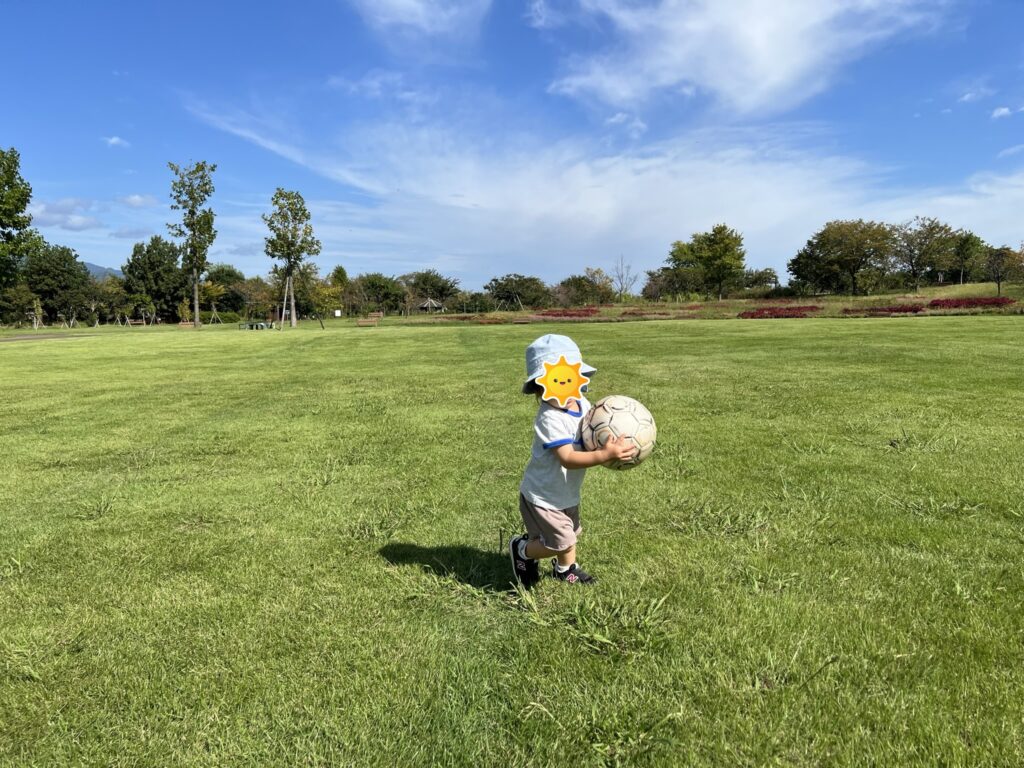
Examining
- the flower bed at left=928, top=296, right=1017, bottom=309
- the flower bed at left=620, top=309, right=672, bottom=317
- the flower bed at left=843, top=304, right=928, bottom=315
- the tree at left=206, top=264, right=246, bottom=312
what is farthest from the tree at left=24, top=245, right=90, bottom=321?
the flower bed at left=928, top=296, right=1017, bottom=309

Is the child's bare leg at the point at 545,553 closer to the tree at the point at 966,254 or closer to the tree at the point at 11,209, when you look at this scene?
the tree at the point at 11,209

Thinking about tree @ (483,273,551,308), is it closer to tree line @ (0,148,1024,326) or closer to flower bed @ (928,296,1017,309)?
tree line @ (0,148,1024,326)

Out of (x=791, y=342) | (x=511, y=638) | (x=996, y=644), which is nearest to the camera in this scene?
(x=996, y=644)

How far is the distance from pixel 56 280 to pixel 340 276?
41131 mm

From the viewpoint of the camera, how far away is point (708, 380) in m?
12.3

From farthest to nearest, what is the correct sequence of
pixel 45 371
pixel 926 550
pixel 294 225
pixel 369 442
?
pixel 294 225 < pixel 45 371 < pixel 369 442 < pixel 926 550

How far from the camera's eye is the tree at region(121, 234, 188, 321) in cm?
9075

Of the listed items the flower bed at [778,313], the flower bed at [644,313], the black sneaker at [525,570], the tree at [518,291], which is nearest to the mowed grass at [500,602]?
the black sneaker at [525,570]

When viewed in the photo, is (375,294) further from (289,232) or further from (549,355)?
(549,355)

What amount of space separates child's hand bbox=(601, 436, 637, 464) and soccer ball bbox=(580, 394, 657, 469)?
0.02m

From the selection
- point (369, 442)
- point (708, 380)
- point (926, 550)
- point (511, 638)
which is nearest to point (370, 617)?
point (511, 638)

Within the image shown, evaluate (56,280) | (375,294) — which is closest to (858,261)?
(375,294)

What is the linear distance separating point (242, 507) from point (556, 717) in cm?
379

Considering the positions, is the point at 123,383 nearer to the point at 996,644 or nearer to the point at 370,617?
the point at 370,617
